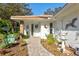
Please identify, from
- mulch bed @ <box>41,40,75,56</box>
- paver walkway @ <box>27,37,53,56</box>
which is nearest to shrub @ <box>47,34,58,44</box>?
mulch bed @ <box>41,40,75,56</box>

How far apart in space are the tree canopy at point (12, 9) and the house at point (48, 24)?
0.61 feet

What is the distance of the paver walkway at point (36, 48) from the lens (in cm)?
1012

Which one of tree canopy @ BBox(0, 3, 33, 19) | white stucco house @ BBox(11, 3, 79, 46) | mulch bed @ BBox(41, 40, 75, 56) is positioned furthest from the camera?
white stucco house @ BBox(11, 3, 79, 46)

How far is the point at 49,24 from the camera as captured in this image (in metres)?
11.0

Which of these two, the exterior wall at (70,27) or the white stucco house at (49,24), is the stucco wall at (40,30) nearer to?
the white stucco house at (49,24)

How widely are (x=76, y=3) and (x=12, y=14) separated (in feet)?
7.54

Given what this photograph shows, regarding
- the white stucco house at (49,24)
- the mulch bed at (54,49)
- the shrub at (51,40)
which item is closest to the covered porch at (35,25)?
the white stucco house at (49,24)

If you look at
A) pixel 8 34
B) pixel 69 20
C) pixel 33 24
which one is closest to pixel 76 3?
pixel 69 20

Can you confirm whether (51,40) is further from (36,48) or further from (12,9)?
(12,9)

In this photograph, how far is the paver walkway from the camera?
1012cm

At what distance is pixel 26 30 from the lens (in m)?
10.4

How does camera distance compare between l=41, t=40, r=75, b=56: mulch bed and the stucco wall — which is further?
the stucco wall

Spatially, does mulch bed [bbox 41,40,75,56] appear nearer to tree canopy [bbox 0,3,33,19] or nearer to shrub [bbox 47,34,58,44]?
shrub [bbox 47,34,58,44]

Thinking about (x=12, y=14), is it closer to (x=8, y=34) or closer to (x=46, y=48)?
(x=8, y=34)
